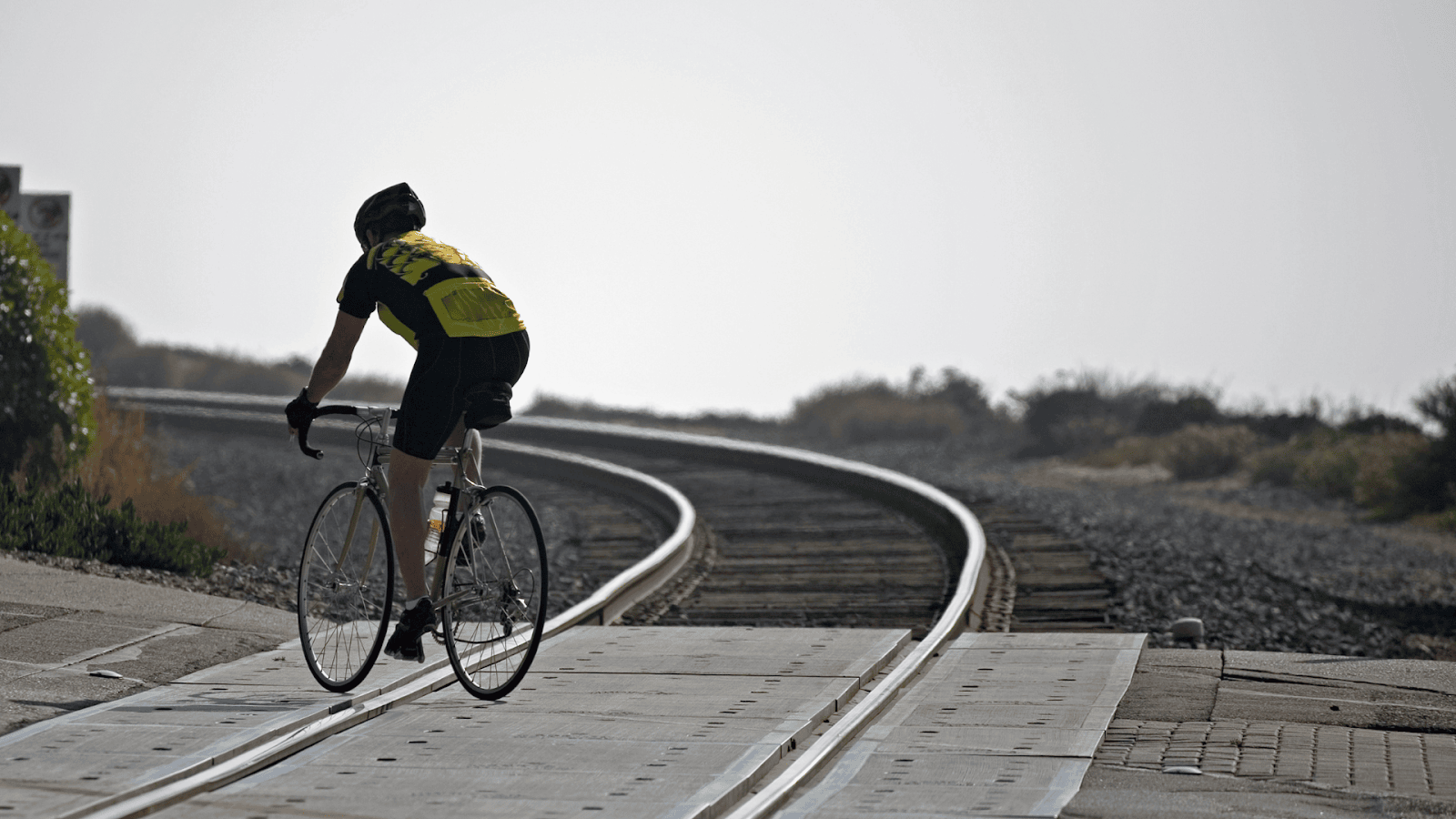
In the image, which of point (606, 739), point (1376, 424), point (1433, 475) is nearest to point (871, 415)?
point (1376, 424)

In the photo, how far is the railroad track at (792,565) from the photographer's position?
5.15 metres

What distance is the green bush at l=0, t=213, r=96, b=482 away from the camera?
948cm

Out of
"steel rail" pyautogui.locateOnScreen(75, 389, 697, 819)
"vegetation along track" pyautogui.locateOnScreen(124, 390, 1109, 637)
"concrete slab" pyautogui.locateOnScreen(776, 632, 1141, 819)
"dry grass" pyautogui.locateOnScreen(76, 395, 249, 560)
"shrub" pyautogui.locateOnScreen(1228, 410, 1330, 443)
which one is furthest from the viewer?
"shrub" pyautogui.locateOnScreen(1228, 410, 1330, 443)

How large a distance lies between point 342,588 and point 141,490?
210 inches

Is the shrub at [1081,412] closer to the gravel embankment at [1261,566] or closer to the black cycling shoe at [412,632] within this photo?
the gravel embankment at [1261,566]

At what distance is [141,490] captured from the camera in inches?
400

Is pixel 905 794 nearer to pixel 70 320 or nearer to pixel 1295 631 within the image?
pixel 1295 631

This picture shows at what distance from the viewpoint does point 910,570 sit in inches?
366

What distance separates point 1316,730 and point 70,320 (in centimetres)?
862

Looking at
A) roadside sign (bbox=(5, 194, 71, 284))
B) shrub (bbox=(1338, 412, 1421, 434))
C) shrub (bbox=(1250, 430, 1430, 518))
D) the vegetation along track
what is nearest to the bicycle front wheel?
the vegetation along track

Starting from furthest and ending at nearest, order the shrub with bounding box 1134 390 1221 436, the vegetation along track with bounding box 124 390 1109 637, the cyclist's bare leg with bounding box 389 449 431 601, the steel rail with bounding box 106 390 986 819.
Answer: the shrub with bounding box 1134 390 1221 436, the vegetation along track with bounding box 124 390 1109 637, the cyclist's bare leg with bounding box 389 449 431 601, the steel rail with bounding box 106 390 986 819

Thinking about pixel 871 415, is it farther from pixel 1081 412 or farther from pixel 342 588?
pixel 342 588

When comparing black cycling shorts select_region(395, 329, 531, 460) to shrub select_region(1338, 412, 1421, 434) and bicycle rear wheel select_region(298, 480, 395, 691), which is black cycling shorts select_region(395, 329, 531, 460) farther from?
shrub select_region(1338, 412, 1421, 434)

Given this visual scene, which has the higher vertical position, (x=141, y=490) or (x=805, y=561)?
(x=141, y=490)
